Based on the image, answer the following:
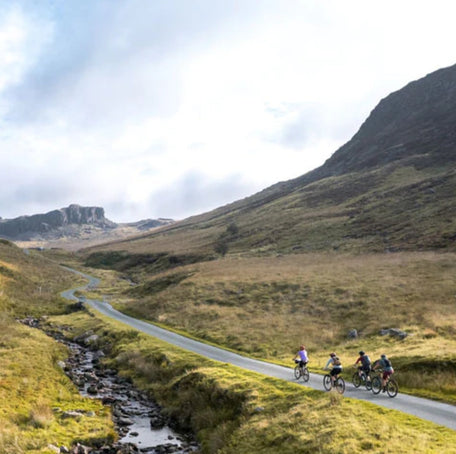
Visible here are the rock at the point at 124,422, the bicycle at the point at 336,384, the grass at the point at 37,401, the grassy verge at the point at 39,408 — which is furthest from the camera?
the rock at the point at 124,422

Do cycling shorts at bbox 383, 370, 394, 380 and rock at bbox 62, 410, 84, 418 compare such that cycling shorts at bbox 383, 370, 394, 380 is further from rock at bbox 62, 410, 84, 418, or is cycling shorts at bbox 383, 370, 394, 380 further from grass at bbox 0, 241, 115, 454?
rock at bbox 62, 410, 84, 418

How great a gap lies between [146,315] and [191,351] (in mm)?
26316

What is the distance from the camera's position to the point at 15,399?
80.9ft

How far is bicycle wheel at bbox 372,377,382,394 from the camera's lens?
2363 cm

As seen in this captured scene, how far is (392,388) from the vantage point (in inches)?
915

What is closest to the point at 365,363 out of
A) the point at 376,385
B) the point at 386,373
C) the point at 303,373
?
the point at 376,385

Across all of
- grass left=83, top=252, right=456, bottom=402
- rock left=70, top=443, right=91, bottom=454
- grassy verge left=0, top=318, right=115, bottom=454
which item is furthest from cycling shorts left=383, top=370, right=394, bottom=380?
rock left=70, top=443, right=91, bottom=454

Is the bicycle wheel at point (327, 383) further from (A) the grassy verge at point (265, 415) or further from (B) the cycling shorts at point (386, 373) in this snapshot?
(B) the cycling shorts at point (386, 373)

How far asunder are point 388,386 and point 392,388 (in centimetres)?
24

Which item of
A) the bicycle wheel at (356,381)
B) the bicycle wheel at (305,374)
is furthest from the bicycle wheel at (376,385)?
the bicycle wheel at (305,374)

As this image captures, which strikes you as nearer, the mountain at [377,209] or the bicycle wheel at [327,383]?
the bicycle wheel at [327,383]

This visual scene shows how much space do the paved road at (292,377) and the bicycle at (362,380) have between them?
0.34 metres

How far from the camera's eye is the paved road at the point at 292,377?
19519 millimetres

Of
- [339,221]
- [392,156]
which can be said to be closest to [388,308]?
[339,221]
